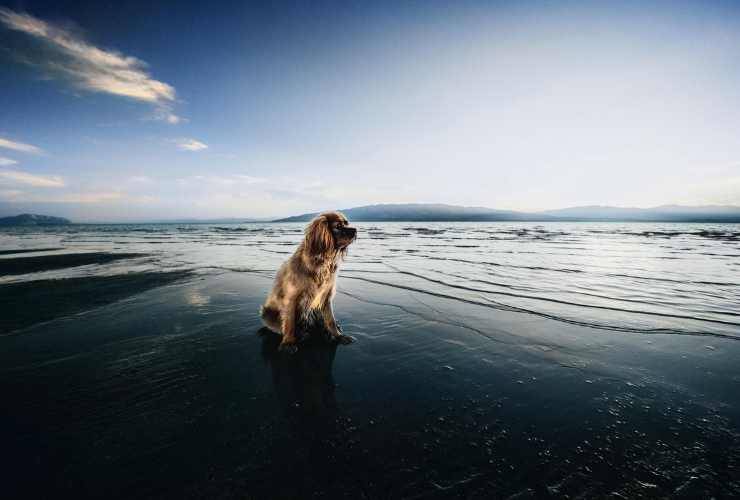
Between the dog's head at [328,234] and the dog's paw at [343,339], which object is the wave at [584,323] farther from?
the dog's head at [328,234]

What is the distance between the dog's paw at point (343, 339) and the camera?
4497 mm

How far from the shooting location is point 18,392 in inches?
119

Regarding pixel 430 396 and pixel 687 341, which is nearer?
pixel 430 396

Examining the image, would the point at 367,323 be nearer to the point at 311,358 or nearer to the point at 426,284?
the point at 311,358

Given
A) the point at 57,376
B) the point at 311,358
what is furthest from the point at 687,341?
the point at 57,376

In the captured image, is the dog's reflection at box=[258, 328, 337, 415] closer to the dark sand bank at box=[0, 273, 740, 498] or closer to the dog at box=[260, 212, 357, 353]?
the dark sand bank at box=[0, 273, 740, 498]

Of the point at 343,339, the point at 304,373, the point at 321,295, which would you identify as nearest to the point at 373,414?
the point at 304,373

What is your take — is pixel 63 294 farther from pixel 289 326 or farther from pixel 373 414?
pixel 373 414

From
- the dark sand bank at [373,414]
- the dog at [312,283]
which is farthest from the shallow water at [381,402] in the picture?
the dog at [312,283]

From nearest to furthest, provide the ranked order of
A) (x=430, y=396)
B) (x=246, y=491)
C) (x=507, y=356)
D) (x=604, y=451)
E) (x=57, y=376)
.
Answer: (x=246, y=491) → (x=604, y=451) → (x=430, y=396) → (x=57, y=376) → (x=507, y=356)

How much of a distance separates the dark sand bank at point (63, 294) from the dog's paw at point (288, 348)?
4.47m

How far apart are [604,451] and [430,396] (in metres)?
1.38

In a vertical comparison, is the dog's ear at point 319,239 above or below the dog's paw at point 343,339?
above

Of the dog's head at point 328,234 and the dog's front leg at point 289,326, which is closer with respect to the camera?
the dog's front leg at point 289,326
